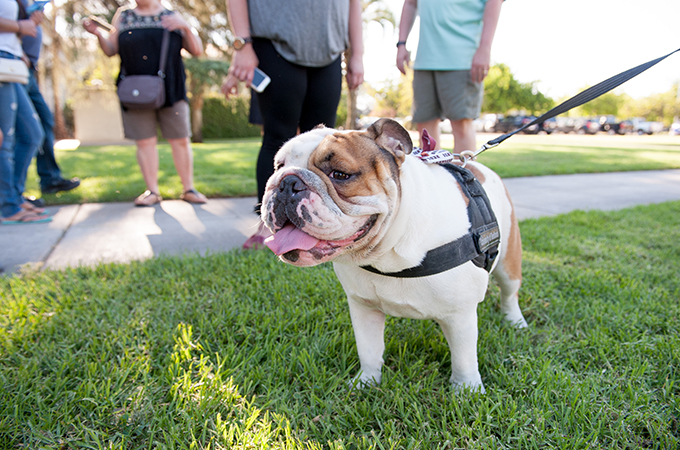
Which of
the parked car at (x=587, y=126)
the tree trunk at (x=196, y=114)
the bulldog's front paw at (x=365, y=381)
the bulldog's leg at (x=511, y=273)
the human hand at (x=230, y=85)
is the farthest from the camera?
the parked car at (x=587, y=126)

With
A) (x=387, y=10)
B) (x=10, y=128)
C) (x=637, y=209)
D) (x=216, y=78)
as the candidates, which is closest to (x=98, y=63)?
(x=216, y=78)

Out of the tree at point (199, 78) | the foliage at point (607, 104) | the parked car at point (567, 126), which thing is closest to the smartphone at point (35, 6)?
the tree at point (199, 78)

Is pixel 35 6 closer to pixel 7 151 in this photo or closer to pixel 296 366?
pixel 7 151

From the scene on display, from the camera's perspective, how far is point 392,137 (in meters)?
1.72

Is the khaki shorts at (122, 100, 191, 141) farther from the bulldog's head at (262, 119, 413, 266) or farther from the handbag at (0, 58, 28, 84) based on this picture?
the bulldog's head at (262, 119, 413, 266)

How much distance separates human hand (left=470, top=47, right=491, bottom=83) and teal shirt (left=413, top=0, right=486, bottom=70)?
0.43ft

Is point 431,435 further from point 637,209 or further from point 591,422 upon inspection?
point 637,209

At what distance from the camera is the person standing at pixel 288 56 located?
3.15m

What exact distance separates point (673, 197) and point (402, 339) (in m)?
6.73

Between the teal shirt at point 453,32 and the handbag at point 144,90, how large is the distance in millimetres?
2917

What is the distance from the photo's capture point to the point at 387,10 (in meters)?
21.7

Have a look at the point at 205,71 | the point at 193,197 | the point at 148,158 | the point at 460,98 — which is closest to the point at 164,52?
the point at 148,158

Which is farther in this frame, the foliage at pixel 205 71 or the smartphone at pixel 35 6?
the foliage at pixel 205 71

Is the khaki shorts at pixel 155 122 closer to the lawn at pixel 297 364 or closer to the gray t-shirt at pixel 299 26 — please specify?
the gray t-shirt at pixel 299 26
